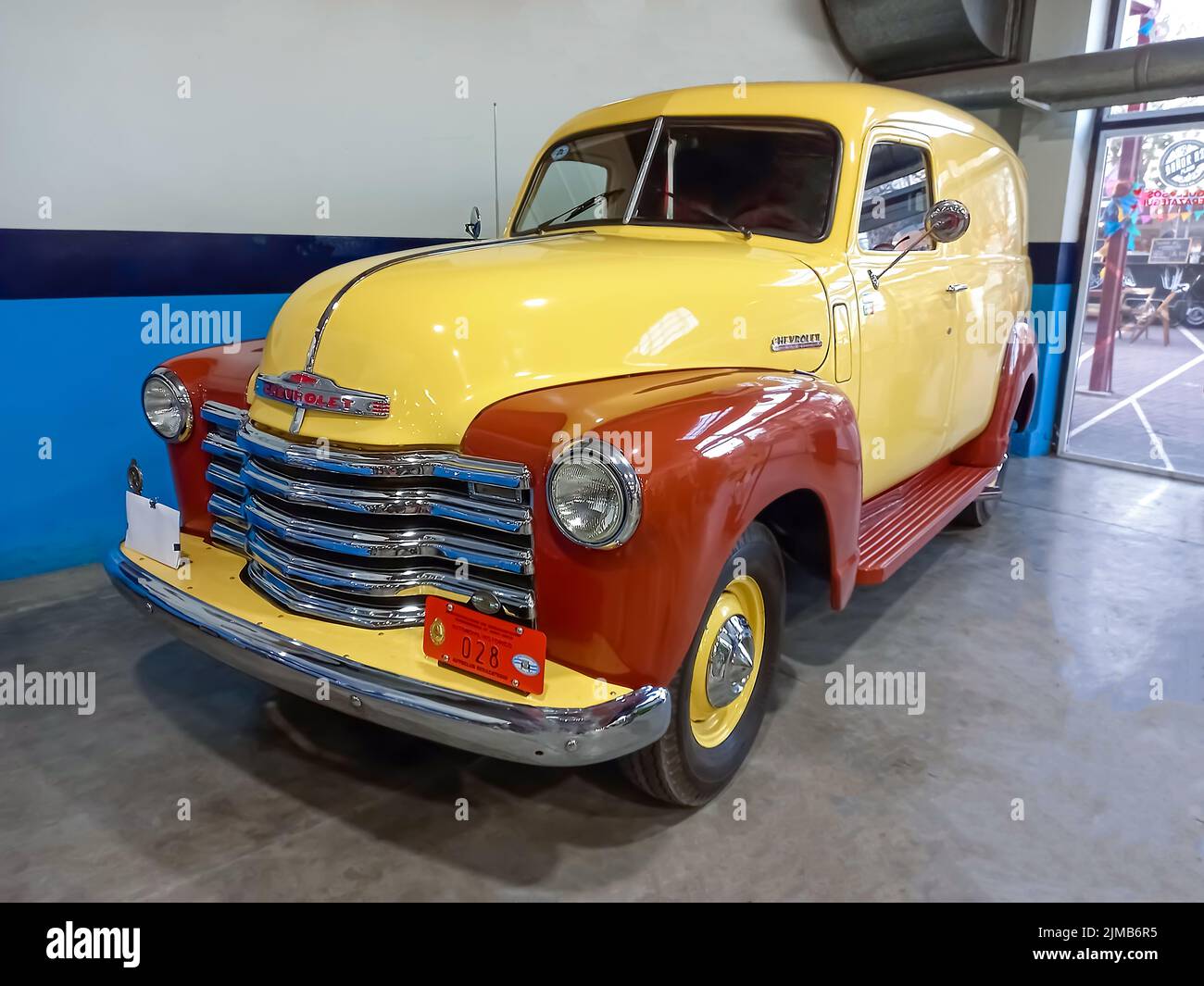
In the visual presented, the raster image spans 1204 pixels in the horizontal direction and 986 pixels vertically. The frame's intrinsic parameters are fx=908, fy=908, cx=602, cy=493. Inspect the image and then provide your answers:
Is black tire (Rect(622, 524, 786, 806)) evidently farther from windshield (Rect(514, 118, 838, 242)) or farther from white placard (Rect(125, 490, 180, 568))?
white placard (Rect(125, 490, 180, 568))

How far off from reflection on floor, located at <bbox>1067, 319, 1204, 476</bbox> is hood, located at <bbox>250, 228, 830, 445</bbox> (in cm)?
465

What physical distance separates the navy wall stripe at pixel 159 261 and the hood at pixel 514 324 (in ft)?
5.62

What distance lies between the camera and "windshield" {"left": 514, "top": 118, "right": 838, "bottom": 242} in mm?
2803

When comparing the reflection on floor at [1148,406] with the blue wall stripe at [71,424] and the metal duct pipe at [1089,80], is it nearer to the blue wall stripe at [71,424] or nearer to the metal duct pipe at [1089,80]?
the metal duct pipe at [1089,80]

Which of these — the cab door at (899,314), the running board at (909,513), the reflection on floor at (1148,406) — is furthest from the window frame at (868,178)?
the reflection on floor at (1148,406)

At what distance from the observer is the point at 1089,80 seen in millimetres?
5328

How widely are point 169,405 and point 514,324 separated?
1.12 metres

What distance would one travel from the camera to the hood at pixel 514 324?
6.64 ft

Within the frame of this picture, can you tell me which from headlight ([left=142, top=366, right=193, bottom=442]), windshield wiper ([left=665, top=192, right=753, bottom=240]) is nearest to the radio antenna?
windshield wiper ([left=665, top=192, right=753, bottom=240])

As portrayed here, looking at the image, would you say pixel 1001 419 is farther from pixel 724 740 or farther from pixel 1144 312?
pixel 1144 312

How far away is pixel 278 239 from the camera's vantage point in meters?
4.11

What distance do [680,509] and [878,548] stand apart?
1.28 metres
